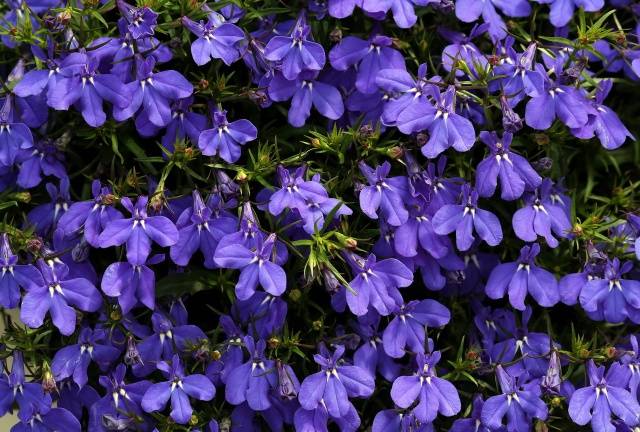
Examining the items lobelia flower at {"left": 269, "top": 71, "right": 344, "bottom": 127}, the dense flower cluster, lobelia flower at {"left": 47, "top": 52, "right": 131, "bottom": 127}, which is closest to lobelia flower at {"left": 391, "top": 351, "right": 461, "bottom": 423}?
the dense flower cluster

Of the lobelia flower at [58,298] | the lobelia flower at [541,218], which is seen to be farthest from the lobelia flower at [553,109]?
the lobelia flower at [58,298]

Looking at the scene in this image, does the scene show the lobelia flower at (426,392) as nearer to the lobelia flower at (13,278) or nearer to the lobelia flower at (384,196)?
the lobelia flower at (384,196)

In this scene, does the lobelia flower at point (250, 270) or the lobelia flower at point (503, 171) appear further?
the lobelia flower at point (503, 171)

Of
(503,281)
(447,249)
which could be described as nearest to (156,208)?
(447,249)

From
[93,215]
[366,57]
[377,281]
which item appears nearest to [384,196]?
[377,281]

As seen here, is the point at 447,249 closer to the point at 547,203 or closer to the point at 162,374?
the point at 547,203
